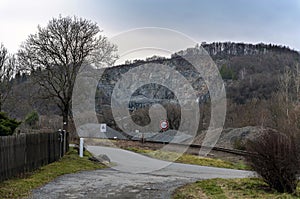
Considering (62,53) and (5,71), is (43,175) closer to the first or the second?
(62,53)

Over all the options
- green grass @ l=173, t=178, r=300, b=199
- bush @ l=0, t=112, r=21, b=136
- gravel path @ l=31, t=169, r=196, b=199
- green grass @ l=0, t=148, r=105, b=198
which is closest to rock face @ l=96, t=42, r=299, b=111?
green grass @ l=0, t=148, r=105, b=198

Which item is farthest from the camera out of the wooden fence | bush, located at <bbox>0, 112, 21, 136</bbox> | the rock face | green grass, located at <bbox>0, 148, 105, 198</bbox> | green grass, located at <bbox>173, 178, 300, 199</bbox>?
the rock face

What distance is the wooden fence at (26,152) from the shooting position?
551 inches

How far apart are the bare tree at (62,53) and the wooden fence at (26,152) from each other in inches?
422

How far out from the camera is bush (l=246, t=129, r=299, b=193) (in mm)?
11930

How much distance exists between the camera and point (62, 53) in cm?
3244

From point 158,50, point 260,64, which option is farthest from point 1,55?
point 260,64

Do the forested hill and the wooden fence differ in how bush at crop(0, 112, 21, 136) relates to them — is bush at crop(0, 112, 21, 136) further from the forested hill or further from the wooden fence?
the forested hill

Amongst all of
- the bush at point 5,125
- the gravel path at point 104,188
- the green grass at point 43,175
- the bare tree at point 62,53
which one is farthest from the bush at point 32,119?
the gravel path at point 104,188

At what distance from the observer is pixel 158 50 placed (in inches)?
795

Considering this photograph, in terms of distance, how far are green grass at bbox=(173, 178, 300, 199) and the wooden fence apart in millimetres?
6122

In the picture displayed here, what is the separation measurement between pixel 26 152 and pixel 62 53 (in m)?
17.2

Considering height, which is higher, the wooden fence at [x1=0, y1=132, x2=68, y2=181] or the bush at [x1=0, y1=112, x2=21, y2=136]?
the bush at [x1=0, y1=112, x2=21, y2=136]

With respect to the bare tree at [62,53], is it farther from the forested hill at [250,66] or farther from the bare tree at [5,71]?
the forested hill at [250,66]
